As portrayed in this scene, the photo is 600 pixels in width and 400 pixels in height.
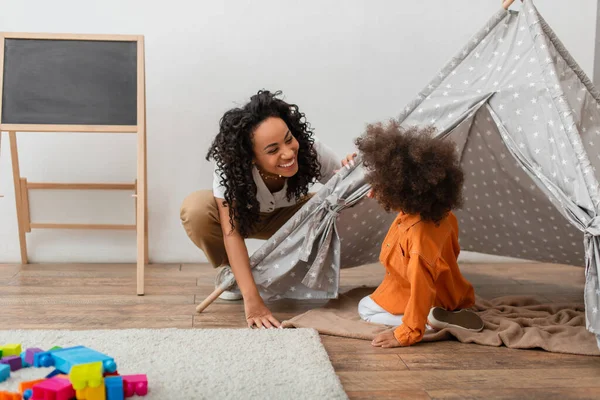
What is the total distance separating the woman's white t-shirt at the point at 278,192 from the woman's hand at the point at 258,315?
40 centimetres

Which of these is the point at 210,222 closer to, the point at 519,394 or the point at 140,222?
the point at 140,222

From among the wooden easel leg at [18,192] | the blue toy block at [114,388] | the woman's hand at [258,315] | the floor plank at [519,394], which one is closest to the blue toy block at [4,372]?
the blue toy block at [114,388]

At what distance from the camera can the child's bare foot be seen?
2326mm

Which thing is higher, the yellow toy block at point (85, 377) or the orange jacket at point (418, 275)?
the orange jacket at point (418, 275)

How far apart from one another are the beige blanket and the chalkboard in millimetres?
1144

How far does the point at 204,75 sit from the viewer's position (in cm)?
348

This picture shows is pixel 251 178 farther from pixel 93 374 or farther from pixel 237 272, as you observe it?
pixel 93 374

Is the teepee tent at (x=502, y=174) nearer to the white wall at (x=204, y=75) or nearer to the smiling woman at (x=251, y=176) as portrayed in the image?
the smiling woman at (x=251, y=176)

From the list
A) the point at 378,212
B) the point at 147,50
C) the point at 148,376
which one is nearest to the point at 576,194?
the point at 378,212

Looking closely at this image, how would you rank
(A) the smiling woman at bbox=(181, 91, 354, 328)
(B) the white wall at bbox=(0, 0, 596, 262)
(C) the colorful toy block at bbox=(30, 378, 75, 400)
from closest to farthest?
(C) the colorful toy block at bbox=(30, 378, 75, 400), (A) the smiling woman at bbox=(181, 91, 354, 328), (B) the white wall at bbox=(0, 0, 596, 262)

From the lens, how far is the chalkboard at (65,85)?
2.92m

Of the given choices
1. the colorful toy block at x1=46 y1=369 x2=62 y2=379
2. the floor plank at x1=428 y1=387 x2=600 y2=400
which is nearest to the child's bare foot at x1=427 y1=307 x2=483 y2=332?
the floor plank at x1=428 y1=387 x2=600 y2=400

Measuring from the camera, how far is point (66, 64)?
293cm

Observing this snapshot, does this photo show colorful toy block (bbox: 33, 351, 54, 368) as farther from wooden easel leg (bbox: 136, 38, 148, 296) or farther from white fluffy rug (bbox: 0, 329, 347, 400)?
wooden easel leg (bbox: 136, 38, 148, 296)
